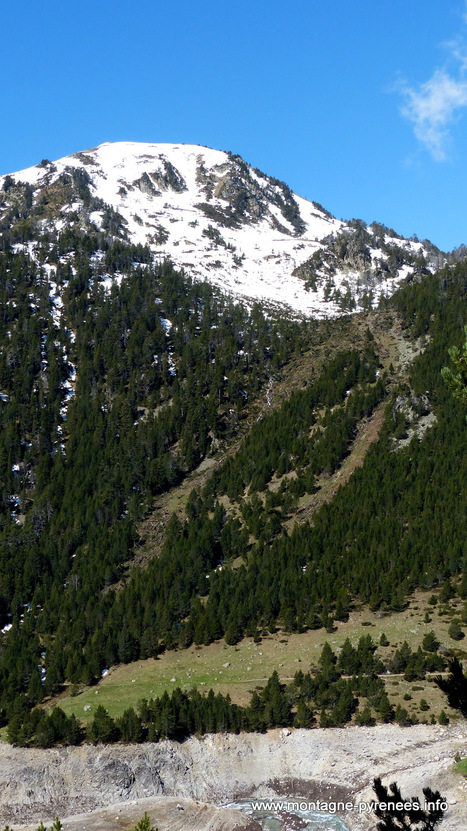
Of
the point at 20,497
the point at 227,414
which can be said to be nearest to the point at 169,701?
the point at 20,497

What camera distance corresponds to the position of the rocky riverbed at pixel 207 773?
54844 mm

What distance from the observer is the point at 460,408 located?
12175 centimetres

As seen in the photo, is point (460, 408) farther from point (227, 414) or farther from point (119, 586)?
point (119, 586)

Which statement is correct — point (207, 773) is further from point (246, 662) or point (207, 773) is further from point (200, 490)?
point (200, 490)

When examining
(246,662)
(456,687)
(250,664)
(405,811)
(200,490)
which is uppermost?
(200,490)

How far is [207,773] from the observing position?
201 feet

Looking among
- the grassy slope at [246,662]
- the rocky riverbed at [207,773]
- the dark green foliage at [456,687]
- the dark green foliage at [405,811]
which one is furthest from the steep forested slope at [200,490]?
the dark green foliage at [456,687]

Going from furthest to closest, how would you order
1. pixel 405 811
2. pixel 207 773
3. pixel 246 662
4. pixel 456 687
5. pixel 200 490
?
pixel 200 490
pixel 246 662
pixel 207 773
pixel 456 687
pixel 405 811

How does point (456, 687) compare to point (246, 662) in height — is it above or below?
above

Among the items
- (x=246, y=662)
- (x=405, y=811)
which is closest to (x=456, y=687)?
(x=405, y=811)

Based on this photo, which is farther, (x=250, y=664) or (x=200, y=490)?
(x=200, y=490)

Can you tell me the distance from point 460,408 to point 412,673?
220 ft

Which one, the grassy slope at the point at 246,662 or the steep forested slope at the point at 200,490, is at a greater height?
the steep forested slope at the point at 200,490

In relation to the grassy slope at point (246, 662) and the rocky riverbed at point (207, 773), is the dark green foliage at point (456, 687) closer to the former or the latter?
the rocky riverbed at point (207, 773)
